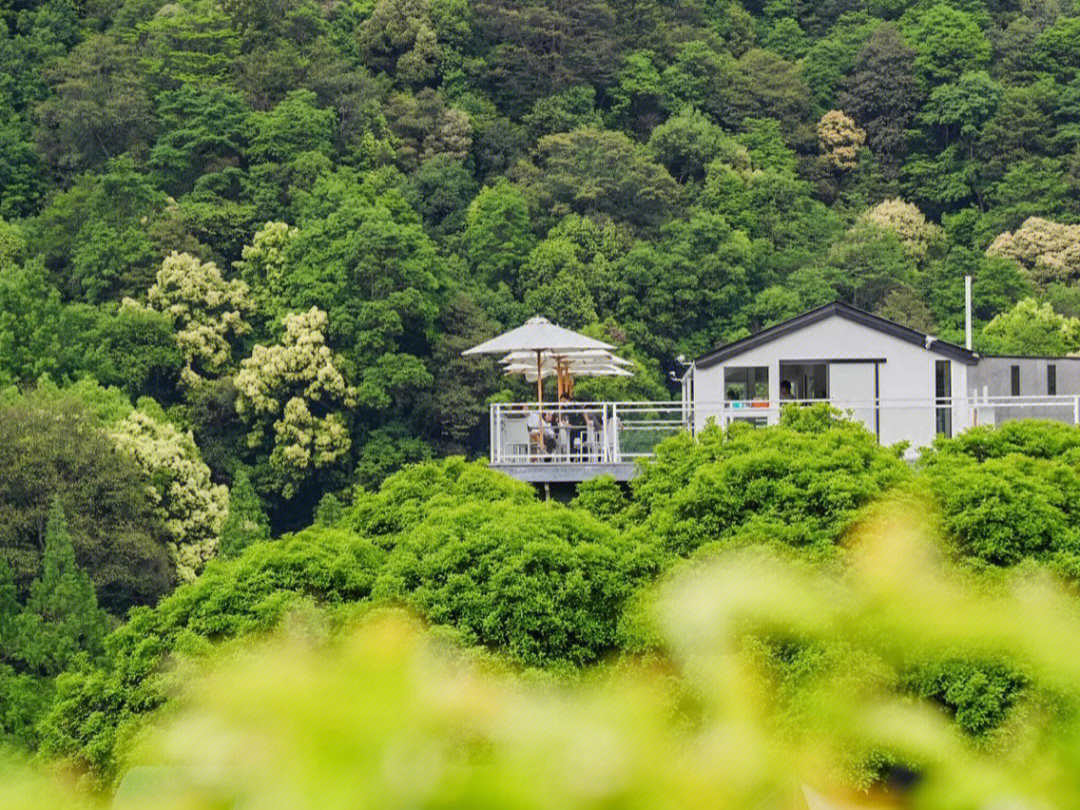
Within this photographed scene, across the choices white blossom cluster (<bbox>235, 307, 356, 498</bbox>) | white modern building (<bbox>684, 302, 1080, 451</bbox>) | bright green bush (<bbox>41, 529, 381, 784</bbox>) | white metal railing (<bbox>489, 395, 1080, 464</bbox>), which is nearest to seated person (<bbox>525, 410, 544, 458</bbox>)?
white metal railing (<bbox>489, 395, 1080, 464</bbox>)

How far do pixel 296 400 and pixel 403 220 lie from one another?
7224 millimetres

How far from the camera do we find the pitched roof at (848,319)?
1527 centimetres

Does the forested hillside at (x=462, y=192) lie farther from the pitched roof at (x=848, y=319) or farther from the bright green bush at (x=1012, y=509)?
the bright green bush at (x=1012, y=509)

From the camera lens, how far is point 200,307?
37.6 meters

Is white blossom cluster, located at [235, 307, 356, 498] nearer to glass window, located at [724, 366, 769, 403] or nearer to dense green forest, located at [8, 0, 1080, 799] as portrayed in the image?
dense green forest, located at [8, 0, 1080, 799]

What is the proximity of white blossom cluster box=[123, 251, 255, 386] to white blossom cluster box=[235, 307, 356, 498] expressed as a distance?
1.17 metres

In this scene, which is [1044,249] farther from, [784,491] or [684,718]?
[684,718]

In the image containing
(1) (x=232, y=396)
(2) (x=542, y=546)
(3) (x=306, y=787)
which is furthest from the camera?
(1) (x=232, y=396)

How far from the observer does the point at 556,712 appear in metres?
0.51

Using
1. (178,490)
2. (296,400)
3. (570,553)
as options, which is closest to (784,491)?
(570,553)

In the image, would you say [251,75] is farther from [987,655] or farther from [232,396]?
[987,655]

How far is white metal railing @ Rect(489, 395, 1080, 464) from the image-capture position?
1408 cm

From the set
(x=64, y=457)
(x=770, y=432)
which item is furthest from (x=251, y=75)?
(x=770, y=432)

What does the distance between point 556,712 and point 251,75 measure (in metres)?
46.2
